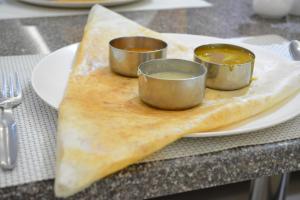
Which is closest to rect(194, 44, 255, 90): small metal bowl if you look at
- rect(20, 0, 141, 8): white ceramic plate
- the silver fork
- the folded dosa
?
the folded dosa

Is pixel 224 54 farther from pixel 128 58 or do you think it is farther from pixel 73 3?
pixel 73 3

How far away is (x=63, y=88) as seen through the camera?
2.29 ft

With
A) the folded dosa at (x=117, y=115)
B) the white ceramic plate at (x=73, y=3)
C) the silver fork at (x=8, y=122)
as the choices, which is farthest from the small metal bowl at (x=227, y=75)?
the white ceramic plate at (x=73, y=3)

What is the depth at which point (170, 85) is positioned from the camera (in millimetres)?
597

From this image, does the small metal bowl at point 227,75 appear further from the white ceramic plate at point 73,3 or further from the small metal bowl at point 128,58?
the white ceramic plate at point 73,3

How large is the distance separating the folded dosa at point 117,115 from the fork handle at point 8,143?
54 millimetres

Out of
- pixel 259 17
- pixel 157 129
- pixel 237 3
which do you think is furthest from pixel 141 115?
pixel 237 3

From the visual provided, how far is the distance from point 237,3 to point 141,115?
3.34ft

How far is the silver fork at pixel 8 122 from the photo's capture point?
527mm

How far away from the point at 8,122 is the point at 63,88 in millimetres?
135

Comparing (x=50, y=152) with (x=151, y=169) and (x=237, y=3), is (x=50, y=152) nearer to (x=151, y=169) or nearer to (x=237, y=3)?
(x=151, y=169)

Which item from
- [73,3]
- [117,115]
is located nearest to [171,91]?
[117,115]

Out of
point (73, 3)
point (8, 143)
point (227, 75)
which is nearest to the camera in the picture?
point (8, 143)

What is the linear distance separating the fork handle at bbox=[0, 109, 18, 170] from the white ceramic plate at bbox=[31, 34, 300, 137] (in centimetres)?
7
